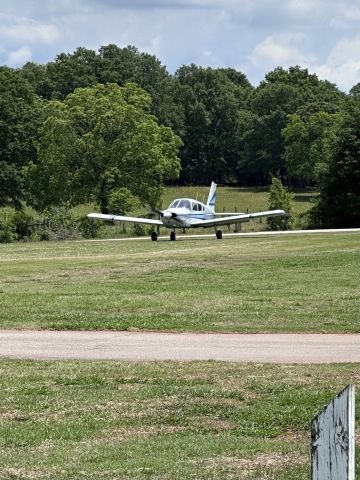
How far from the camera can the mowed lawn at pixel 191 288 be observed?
19.6 meters

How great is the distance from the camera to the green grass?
864cm

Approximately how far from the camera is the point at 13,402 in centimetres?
1158

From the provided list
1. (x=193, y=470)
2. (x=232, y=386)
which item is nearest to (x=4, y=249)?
(x=232, y=386)

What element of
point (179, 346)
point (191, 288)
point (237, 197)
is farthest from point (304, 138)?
point (179, 346)

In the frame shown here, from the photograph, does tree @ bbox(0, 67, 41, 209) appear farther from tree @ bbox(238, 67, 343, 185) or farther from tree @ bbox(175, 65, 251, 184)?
tree @ bbox(175, 65, 251, 184)

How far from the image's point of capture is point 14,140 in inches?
3034

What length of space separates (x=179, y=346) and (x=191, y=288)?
928 centimetres

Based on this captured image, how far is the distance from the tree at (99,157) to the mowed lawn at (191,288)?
93.0ft

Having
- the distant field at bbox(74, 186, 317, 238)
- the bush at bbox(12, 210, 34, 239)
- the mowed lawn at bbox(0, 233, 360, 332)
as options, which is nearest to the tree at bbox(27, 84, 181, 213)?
the distant field at bbox(74, 186, 317, 238)

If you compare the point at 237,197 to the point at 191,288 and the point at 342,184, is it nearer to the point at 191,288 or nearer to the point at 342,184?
the point at 342,184

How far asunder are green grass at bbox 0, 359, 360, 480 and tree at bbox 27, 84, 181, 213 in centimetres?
5511

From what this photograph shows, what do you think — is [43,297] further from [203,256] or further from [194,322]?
[203,256]

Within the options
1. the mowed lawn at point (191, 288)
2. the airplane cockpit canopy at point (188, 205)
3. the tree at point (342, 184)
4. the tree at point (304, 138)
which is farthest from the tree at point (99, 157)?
the tree at point (304, 138)

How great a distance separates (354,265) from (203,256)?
6.63 m
